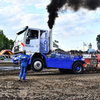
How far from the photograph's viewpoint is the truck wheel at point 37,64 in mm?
10531

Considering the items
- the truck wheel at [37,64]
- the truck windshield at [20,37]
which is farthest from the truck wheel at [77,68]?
the truck windshield at [20,37]

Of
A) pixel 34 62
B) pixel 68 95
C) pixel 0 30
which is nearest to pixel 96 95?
pixel 68 95

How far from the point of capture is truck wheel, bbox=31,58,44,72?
10.5 m

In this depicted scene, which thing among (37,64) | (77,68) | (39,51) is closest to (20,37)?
(39,51)

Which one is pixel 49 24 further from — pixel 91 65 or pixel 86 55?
pixel 91 65

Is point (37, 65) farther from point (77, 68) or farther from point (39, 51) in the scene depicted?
point (77, 68)

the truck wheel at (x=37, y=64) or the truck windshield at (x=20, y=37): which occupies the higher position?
the truck windshield at (x=20, y=37)

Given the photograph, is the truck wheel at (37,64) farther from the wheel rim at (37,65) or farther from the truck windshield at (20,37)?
the truck windshield at (20,37)

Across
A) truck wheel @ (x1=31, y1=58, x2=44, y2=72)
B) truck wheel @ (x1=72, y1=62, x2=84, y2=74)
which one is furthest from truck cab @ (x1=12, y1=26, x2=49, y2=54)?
truck wheel @ (x1=72, y1=62, x2=84, y2=74)

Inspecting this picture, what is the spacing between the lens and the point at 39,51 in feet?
36.2

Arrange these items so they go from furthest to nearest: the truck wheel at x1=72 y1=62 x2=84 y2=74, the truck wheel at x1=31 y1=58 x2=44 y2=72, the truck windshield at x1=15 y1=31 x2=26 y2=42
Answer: the truck wheel at x1=72 y1=62 x2=84 y2=74, the truck windshield at x1=15 y1=31 x2=26 y2=42, the truck wheel at x1=31 y1=58 x2=44 y2=72

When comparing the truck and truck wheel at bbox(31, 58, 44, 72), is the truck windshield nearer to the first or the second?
the truck

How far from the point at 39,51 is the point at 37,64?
998 millimetres

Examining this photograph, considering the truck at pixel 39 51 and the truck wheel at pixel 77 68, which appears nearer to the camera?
the truck at pixel 39 51
